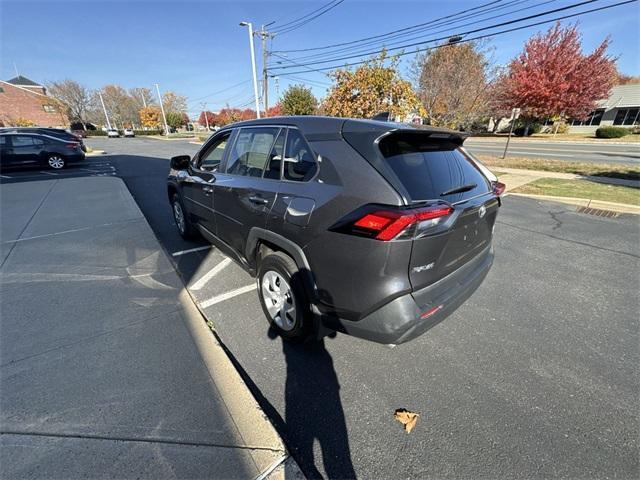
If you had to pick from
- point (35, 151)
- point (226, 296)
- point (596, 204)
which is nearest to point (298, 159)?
point (226, 296)

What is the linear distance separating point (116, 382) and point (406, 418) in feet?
6.77

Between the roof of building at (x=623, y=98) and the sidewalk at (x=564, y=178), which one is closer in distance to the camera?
the sidewalk at (x=564, y=178)

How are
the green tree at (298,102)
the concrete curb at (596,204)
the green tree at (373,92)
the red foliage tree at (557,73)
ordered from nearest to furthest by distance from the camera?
the concrete curb at (596,204), the green tree at (373,92), the green tree at (298,102), the red foliage tree at (557,73)

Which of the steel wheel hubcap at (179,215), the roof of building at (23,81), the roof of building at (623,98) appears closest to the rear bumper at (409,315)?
the steel wheel hubcap at (179,215)

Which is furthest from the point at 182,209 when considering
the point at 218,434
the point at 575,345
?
the point at 575,345

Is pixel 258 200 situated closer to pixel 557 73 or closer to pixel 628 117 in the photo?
pixel 557 73

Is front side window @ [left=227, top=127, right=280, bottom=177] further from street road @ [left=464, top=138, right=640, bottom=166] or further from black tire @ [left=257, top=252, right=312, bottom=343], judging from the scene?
street road @ [left=464, top=138, right=640, bottom=166]

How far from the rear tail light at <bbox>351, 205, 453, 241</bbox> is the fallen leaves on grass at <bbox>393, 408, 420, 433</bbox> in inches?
47.3

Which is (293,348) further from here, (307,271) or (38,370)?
(38,370)

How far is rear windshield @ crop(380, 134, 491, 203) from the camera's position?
189cm

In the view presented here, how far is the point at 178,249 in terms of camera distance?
4.55 metres

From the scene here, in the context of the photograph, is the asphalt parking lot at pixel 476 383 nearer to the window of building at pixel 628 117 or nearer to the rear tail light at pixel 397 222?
the rear tail light at pixel 397 222

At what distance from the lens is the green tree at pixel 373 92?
36.3ft

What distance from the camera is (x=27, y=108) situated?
163 feet
